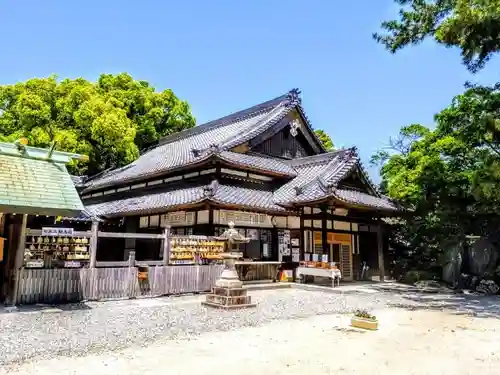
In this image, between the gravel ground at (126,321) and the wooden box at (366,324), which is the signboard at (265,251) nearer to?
the gravel ground at (126,321)

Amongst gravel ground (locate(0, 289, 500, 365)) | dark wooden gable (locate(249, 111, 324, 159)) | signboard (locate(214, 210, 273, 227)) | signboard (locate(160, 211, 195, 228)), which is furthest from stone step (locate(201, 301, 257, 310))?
dark wooden gable (locate(249, 111, 324, 159))

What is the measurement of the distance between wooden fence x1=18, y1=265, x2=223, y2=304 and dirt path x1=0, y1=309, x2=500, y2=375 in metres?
4.99

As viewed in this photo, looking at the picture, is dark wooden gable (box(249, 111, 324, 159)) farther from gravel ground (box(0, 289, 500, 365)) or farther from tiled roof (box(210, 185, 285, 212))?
gravel ground (box(0, 289, 500, 365))

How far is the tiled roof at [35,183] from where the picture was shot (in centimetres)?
982

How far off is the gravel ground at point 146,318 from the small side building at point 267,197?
12.7 ft

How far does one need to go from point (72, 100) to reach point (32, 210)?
1984 cm

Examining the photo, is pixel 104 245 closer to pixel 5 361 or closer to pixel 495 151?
pixel 5 361

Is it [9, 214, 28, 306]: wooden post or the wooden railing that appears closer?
[9, 214, 28, 306]: wooden post

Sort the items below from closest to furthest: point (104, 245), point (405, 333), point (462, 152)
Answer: point (405, 333), point (462, 152), point (104, 245)

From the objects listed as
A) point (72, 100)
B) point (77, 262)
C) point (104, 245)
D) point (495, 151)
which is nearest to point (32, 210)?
point (77, 262)

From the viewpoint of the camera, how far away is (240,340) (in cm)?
783

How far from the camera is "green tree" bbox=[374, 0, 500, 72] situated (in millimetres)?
12906

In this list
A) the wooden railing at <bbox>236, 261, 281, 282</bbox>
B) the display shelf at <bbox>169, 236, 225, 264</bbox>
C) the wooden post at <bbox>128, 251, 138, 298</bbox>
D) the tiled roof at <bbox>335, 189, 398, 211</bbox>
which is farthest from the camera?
the tiled roof at <bbox>335, 189, 398, 211</bbox>

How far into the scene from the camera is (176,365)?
20.0ft
